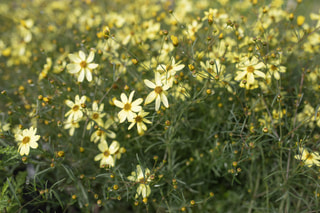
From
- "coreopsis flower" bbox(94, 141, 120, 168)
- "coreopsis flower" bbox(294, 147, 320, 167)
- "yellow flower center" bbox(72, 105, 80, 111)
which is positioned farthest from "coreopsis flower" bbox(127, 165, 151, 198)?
"coreopsis flower" bbox(294, 147, 320, 167)

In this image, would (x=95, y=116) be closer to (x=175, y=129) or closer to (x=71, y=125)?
(x=71, y=125)

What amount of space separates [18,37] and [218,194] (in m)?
3.58

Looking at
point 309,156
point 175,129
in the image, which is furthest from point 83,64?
point 309,156

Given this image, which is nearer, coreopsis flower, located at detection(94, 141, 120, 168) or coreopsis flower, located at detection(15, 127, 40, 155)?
coreopsis flower, located at detection(15, 127, 40, 155)

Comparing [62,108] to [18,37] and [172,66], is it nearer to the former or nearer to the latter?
[172,66]

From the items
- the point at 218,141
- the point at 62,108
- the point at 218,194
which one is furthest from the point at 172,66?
the point at 218,194

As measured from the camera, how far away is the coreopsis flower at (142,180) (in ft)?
5.13

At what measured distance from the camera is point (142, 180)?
63.4 inches

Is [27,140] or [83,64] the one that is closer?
[27,140]

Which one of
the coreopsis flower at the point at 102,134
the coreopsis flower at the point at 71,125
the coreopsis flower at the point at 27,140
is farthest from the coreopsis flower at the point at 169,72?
the coreopsis flower at the point at 27,140

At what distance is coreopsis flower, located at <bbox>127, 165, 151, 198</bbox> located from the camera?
5.13ft

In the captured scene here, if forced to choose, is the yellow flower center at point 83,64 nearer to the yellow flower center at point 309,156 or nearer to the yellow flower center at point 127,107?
the yellow flower center at point 127,107

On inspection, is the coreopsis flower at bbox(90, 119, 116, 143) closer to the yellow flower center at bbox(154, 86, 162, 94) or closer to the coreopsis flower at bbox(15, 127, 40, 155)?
the coreopsis flower at bbox(15, 127, 40, 155)

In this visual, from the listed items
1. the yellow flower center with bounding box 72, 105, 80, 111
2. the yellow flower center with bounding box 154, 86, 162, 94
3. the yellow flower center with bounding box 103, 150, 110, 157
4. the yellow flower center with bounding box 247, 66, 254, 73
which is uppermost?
the yellow flower center with bounding box 247, 66, 254, 73
